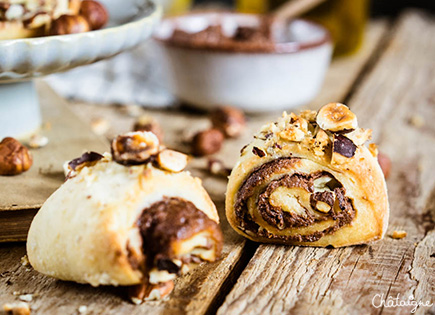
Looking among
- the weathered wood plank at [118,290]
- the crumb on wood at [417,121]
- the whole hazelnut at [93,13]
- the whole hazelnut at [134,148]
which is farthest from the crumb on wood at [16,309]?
the crumb on wood at [417,121]

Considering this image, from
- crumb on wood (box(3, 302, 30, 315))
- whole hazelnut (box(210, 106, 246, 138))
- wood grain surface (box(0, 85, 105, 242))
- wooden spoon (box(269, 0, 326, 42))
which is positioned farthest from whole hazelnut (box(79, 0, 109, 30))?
wooden spoon (box(269, 0, 326, 42))

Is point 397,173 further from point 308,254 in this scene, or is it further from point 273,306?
point 273,306

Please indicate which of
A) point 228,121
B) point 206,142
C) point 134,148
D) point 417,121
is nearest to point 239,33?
point 228,121

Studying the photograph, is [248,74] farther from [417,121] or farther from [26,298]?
Answer: [26,298]

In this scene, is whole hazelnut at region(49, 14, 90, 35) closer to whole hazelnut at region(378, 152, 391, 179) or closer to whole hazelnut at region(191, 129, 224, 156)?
whole hazelnut at region(191, 129, 224, 156)

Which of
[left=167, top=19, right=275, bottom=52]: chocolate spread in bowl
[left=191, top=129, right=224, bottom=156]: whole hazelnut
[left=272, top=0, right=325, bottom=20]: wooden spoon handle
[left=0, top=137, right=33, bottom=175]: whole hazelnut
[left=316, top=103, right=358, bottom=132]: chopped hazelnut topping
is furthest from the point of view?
[left=272, top=0, right=325, bottom=20]: wooden spoon handle

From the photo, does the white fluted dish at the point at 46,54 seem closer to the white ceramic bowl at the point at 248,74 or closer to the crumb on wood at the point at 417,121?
the white ceramic bowl at the point at 248,74
